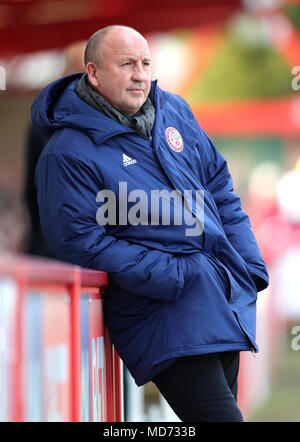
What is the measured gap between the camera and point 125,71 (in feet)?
10.1

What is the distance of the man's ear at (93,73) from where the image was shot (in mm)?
3133

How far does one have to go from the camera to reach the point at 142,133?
3.08 meters

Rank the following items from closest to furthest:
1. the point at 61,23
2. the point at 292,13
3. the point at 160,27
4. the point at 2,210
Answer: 1. the point at 61,23
2. the point at 160,27
3. the point at 2,210
4. the point at 292,13

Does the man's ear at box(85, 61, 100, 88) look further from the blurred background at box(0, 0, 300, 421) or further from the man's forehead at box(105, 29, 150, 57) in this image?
the blurred background at box(0, 0, 300, 421)

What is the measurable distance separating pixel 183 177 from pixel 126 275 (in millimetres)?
383

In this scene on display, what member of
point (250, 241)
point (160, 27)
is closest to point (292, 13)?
point (160, 27)

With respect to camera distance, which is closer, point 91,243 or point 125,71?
point 91,243

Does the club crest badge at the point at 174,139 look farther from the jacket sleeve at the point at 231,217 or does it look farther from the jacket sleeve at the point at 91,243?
the jacket sleeve at the point at 91,243

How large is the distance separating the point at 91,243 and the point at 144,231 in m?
0.19

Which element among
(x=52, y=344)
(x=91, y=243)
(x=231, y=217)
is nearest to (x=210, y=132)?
(x=231, y=217)

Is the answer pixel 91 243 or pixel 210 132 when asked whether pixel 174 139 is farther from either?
pixel 210 132
